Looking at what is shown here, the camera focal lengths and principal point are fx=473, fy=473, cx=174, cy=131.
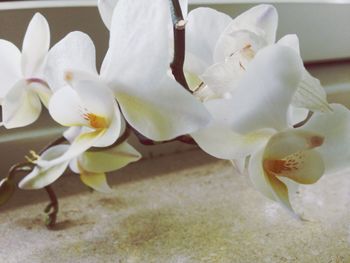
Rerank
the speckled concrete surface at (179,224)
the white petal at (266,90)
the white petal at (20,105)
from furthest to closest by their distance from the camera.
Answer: the speckled concrete surface at (179,224) < the white petal at (20,105) < the white petal at (266,90)

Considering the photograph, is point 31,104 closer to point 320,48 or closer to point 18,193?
point 18,193

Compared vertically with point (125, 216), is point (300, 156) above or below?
above

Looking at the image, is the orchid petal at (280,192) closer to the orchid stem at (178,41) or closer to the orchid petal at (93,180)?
the orchid stem at (178,41)

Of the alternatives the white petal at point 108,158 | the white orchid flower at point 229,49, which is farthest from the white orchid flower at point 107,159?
the white orchid flower at point 229,49

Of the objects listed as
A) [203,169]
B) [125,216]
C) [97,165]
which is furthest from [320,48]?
[97,165]

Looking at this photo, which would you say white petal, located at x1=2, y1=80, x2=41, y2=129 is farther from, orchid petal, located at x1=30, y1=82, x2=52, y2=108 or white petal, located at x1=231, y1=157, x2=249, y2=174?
white petal, located at x1=231, y1=157, x2=249, y2=174

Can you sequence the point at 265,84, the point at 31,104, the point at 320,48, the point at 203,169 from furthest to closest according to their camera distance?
the point at 320,48 < the point at 203,169 < the point at 31,104 < the point at 265,84

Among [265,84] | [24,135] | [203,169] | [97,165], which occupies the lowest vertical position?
[203,169]

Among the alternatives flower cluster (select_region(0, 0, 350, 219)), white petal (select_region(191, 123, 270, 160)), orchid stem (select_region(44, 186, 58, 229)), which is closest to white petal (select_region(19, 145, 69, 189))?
flower cluster (select_region(0, 0, 350, 219))
